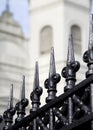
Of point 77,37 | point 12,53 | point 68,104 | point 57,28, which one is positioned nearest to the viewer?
point 68,104

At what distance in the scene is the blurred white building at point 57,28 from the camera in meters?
24.8

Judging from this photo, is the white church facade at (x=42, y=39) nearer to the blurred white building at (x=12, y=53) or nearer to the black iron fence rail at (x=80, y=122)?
the blurred white building at (x=12, y=53)

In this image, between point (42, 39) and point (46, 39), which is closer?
point (46, 39)

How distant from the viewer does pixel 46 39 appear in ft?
82.7

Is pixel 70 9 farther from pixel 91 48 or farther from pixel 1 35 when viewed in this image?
pixel 91 48

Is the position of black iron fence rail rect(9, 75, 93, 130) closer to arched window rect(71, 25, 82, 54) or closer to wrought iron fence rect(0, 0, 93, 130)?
wrought iron fence rect(0, 0, 93, 130)

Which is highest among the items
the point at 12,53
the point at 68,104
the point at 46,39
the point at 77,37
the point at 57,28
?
the point at 57,28

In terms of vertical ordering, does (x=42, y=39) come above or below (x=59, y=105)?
above

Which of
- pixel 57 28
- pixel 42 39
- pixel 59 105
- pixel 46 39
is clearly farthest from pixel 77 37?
pixel 59 105

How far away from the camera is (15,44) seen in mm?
26484

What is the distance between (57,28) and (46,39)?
862 millimetres

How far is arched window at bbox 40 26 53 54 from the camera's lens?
2500cm

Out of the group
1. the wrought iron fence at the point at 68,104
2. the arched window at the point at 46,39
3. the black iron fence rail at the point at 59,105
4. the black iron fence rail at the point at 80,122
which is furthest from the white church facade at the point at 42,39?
the black iron fence rail at the point at 80,122

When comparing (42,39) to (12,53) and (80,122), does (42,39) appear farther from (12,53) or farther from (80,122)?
(80,122)
